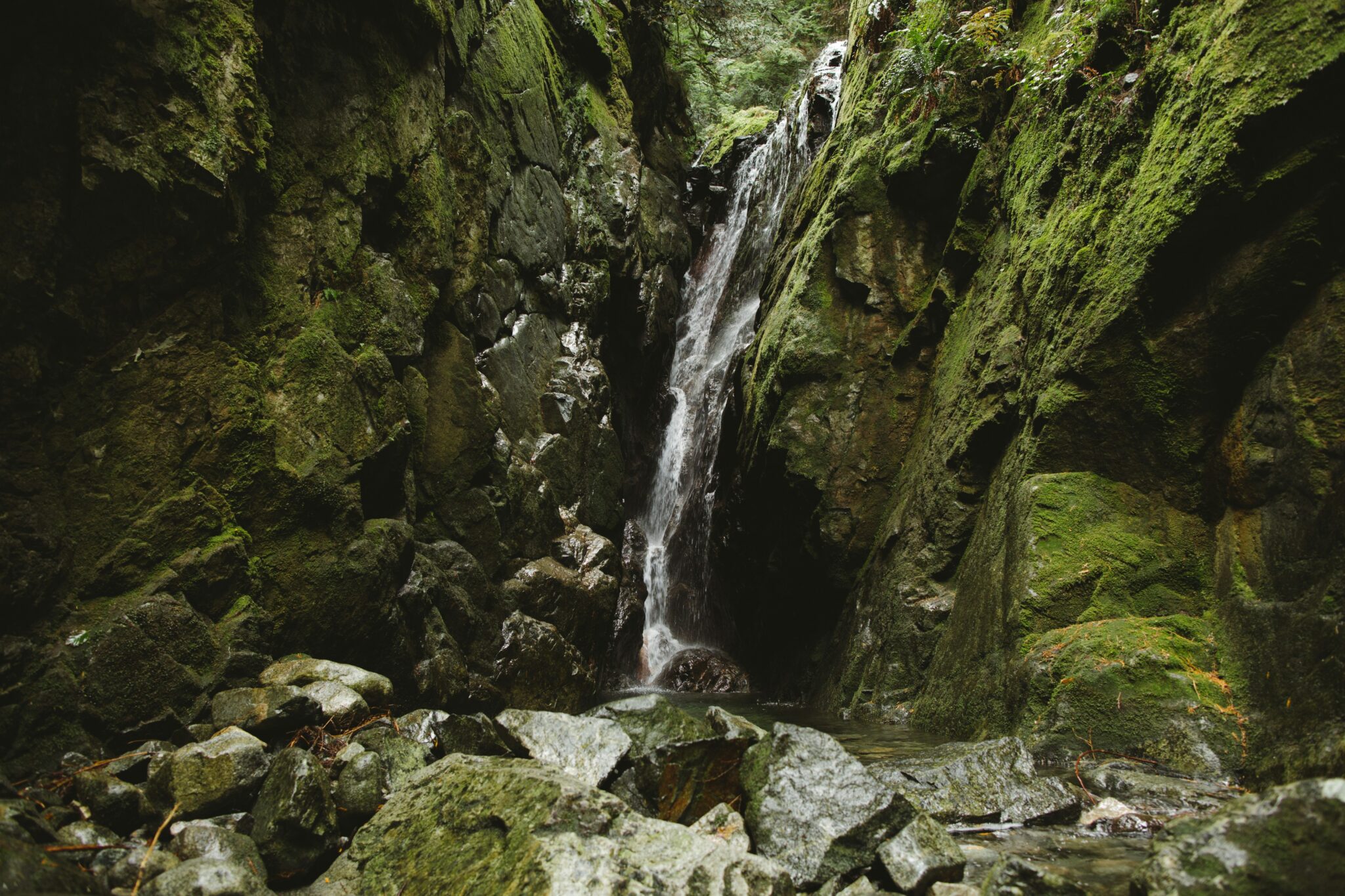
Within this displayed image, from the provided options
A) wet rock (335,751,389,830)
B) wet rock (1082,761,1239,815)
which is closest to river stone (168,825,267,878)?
wet rock (335,751,389,830)

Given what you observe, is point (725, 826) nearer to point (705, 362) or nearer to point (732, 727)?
point (732, 727)

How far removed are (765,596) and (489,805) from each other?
875 centimetres

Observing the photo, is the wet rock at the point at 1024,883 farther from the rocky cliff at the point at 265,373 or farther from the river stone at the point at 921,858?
the rocky cliff at the point at 265,373

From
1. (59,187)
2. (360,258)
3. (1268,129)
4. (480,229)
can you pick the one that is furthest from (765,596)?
(59,187)

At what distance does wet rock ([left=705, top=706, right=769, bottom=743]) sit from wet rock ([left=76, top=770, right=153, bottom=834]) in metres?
2.53

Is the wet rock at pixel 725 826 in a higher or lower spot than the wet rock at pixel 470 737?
lower

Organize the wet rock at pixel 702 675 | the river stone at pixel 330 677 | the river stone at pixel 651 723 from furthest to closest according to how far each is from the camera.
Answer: the wet rock at pixel 702 675
the river stone at pixel 330 677
the river stone at pixel 651 723

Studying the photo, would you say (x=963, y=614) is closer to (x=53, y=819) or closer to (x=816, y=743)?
(x=816, y=743)

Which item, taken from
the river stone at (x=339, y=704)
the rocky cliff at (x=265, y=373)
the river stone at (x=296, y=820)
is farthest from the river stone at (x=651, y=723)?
the rocky cliff at (x=265, y=373)

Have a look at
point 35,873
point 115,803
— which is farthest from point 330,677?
point 35,873

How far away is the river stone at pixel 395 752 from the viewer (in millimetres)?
3443

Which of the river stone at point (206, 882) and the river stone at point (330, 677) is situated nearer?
the river stone at point (206, 882)

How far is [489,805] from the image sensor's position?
2.78 metres

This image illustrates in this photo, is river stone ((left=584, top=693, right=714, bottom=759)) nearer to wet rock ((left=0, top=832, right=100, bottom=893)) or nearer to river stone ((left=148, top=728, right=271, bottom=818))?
river stone ((left=148, top=728, right=271, bottom=818))
